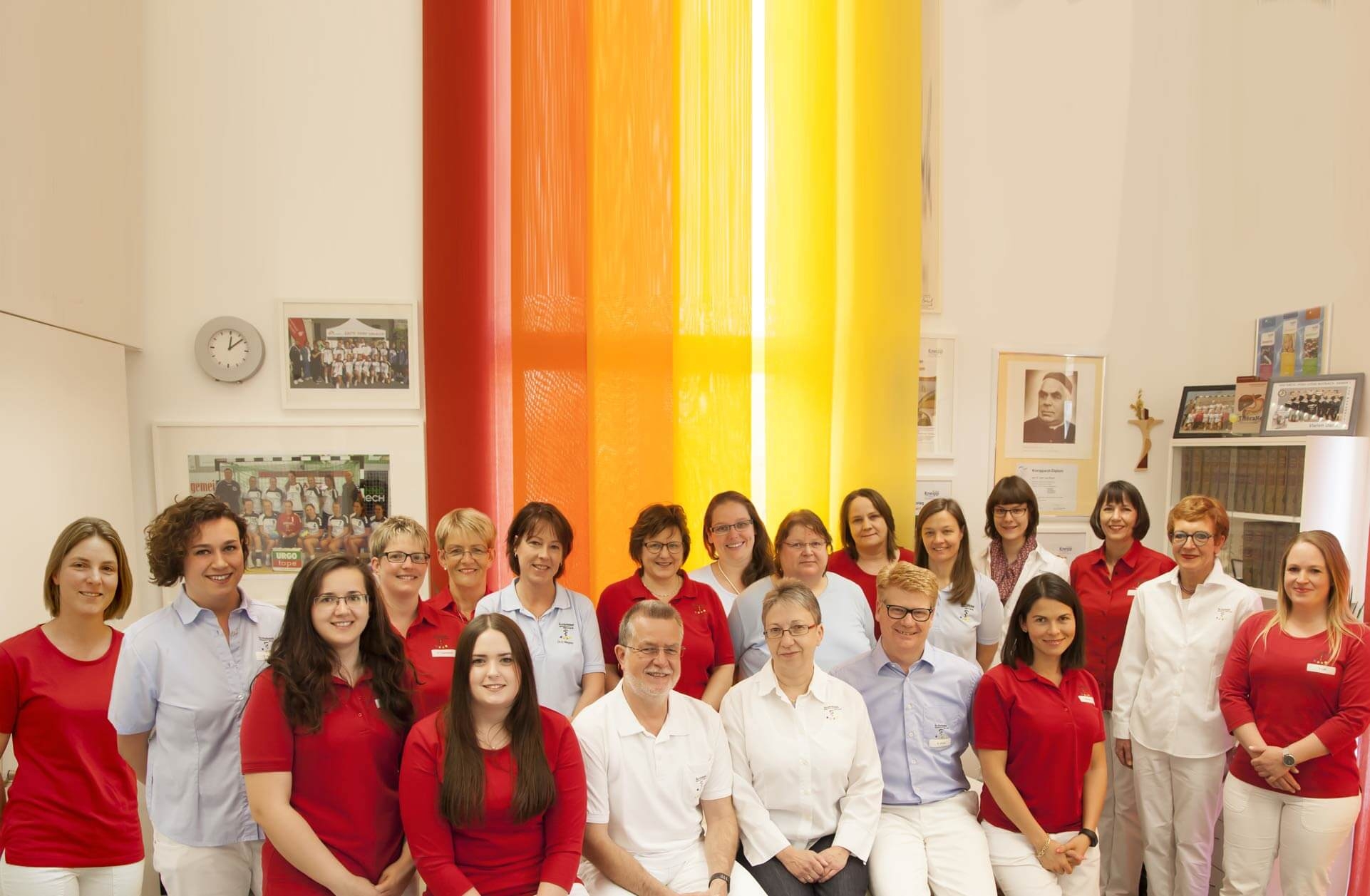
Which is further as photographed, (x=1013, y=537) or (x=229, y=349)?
(x=229, y=349)

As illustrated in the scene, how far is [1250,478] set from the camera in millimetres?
3953

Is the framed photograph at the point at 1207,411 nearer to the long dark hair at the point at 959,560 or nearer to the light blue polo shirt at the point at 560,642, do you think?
the long dark hair at the point at 959,560

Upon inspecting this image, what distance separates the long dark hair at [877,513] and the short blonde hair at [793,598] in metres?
0.88

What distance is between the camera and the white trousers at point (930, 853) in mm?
2461

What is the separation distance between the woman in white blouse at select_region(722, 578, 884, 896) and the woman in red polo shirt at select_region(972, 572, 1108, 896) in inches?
15.5

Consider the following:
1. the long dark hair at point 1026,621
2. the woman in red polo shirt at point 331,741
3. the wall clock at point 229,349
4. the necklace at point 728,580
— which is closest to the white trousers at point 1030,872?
the long dark hair at point 1026,621

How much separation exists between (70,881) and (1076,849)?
2979mm

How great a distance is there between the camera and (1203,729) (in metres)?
2.97

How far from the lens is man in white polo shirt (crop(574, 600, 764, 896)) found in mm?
2307

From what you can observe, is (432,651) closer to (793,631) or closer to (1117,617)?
(793,631)

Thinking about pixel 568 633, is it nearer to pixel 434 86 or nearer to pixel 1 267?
pixel 1 267

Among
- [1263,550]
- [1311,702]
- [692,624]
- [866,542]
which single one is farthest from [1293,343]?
[692,624]

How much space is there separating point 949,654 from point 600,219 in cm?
252

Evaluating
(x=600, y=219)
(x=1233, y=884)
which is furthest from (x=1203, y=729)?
(x=600, y=219)
